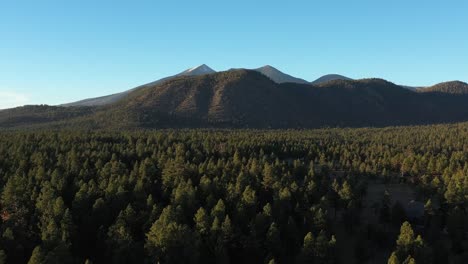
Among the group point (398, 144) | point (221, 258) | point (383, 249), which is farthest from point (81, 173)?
point (398, 144)

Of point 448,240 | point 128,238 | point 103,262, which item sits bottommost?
point 448,240

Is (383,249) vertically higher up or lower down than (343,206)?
lower down

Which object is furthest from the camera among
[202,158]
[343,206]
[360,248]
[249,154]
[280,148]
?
[280,148]

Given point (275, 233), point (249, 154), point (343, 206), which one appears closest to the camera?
point (275, 233)

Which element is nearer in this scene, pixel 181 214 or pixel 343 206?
pixel 181 214

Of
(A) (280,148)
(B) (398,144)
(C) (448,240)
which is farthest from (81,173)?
(B) (398,144)

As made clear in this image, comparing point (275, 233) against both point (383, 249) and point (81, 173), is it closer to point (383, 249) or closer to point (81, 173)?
point (383, 249)

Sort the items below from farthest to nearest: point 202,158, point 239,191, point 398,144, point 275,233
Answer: point 398,144 < point 202,158 < point 239,191 < point 275,233

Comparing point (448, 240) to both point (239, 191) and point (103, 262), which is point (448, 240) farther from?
point (103, 262)

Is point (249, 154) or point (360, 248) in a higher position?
point (249, 154)
